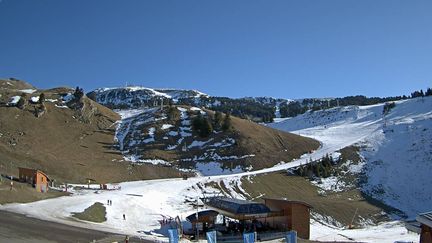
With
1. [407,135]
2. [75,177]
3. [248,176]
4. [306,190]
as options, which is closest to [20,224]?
[75,177]

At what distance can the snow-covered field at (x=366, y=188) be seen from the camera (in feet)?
154

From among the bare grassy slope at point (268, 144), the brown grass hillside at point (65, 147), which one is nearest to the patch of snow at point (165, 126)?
the brown grass hillside at point (65, 147)

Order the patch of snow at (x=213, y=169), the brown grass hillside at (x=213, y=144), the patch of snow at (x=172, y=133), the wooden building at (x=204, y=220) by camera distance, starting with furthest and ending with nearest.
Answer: the patch of snow at (x=172, y=133) → the brown grass hillside at (x=213, y=144) → the patch of snow at (x=213, y=169) → the wooden building at (x=204, y=220)

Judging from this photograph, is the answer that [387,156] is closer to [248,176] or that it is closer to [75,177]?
[248,176]

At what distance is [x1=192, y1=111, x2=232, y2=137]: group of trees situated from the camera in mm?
102769

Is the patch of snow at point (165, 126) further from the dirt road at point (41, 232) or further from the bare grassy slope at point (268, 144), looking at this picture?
the dirt road at point (41, 232)

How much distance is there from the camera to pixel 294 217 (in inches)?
1751

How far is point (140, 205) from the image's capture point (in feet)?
177

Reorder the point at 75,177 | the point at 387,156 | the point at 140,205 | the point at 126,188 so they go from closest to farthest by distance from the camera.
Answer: the point at 140,205 < the point at 126,188 < the point at 75,177 < the point at 387,156

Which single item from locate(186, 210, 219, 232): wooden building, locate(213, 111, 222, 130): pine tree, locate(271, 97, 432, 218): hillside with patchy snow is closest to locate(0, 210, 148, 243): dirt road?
locate(186, 210, 219, 232): wooden building

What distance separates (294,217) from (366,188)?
38440mm

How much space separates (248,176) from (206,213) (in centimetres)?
3323

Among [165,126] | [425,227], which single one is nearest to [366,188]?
[165,126]

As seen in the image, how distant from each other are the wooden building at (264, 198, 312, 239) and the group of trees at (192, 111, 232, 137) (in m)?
57.5
